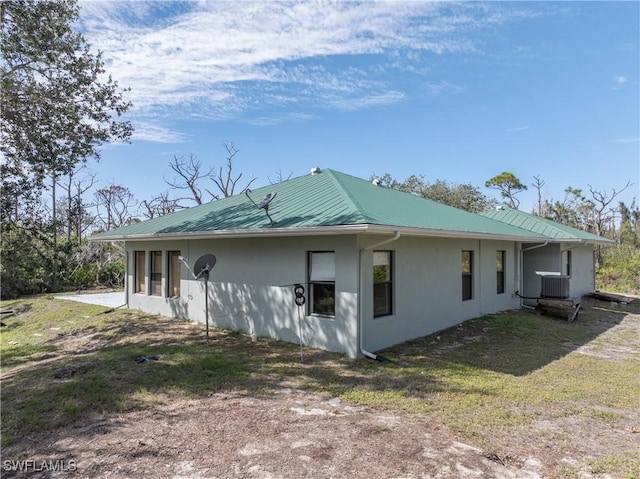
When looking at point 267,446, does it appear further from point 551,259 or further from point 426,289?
point 551,259

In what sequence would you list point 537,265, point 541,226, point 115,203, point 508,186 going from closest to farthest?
1. point 537,265
2. point 541,226
3. point 115,203
4. point 508,186

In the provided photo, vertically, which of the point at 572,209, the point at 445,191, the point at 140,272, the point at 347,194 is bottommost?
the point at 140,272

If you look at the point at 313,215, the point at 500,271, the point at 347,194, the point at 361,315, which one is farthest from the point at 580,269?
the point at 313,215

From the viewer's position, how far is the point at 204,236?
8.26 m

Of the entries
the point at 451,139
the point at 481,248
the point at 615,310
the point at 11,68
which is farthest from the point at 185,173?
the point at 615,310

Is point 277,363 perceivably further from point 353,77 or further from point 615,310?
point 615,310

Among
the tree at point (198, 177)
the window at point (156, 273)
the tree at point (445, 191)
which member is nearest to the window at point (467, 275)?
the window at point (156, 273)

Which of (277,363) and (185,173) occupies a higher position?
(185,173)

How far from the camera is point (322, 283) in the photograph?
6977 millimetres

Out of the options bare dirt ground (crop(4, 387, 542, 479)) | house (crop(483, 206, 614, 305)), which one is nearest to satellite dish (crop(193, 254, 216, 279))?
bare dirt ground (crop(4, 387, 542, 479))

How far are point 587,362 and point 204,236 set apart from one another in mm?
7700

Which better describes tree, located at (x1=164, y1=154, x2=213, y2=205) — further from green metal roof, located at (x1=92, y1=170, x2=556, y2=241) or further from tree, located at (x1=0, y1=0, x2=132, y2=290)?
tree, located at (x1=0, y1=0, x2=132, y2=290)

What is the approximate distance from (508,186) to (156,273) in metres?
33.4

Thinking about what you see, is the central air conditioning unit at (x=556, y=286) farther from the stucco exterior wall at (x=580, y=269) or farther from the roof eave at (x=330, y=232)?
the roof eave at (x=330, y=232)
